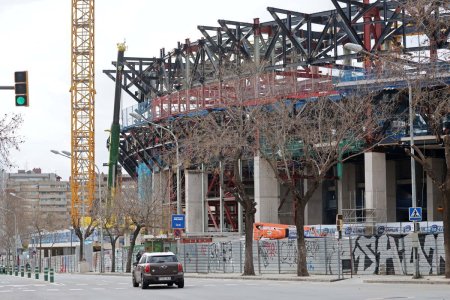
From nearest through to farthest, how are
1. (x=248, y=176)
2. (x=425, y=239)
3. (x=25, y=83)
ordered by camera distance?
(x=25, y=83) < (x=425, y=239) < (x=248, y=176)

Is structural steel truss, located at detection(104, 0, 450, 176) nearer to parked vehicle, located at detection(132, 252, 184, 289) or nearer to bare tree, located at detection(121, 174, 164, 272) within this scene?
bare tree, located at detection(121, 174, 164, 272)

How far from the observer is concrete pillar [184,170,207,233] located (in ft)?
304

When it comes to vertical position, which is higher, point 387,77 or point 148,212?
point 387,77

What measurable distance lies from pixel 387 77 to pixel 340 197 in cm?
4171

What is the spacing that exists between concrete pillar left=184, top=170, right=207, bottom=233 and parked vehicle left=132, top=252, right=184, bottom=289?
169 feet

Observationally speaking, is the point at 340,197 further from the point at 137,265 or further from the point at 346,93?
the point at 137,265

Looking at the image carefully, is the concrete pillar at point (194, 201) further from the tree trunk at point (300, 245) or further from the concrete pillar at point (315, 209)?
the tree trunk at point (300, 245)

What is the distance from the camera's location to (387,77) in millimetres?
43594

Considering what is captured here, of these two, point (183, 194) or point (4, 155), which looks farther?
point (183, 194)

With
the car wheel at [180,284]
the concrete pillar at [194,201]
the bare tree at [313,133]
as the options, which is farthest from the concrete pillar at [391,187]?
the car wheel at [180,284]

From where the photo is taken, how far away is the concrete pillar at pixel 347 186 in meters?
85.1

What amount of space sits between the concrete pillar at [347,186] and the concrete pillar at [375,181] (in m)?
12.5

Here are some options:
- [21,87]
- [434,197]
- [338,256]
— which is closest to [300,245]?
[338,256]

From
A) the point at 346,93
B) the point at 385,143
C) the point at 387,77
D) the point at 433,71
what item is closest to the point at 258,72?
the point at 346,93
